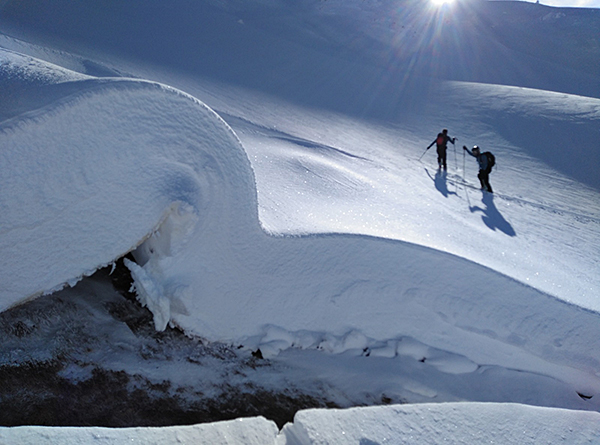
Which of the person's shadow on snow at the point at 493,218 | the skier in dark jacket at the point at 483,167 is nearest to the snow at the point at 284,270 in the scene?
the person's shadow on snow at the point at 493,218

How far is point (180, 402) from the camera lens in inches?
121

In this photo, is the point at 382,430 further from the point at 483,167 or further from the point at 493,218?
the point at 483,167

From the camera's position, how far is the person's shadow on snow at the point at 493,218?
633 centimetres

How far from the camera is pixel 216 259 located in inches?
144

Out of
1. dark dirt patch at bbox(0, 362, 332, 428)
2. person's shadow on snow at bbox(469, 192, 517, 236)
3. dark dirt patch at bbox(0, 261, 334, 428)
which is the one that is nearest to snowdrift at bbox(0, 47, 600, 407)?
dark dirt patch at bbox(0, 261, 334, 428)

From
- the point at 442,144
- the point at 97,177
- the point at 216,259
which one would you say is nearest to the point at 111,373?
the point at 216,259

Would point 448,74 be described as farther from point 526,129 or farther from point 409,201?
point 409,201

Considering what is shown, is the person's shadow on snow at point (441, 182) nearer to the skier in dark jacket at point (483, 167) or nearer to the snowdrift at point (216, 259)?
the skier in dark jacket at point (483, 167)

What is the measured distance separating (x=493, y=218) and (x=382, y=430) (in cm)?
520

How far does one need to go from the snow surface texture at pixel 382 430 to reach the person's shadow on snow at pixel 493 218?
3.85 m

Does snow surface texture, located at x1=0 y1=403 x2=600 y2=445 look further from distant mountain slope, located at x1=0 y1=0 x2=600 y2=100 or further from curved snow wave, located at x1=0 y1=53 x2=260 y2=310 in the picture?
distant mountain slope, located at x1=0 y1=0 x2=600 y2=100

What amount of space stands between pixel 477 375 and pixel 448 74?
1634 centimetres

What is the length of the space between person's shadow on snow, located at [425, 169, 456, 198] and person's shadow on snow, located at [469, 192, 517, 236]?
0.59m

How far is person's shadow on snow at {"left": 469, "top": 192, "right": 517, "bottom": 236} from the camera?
633cm
